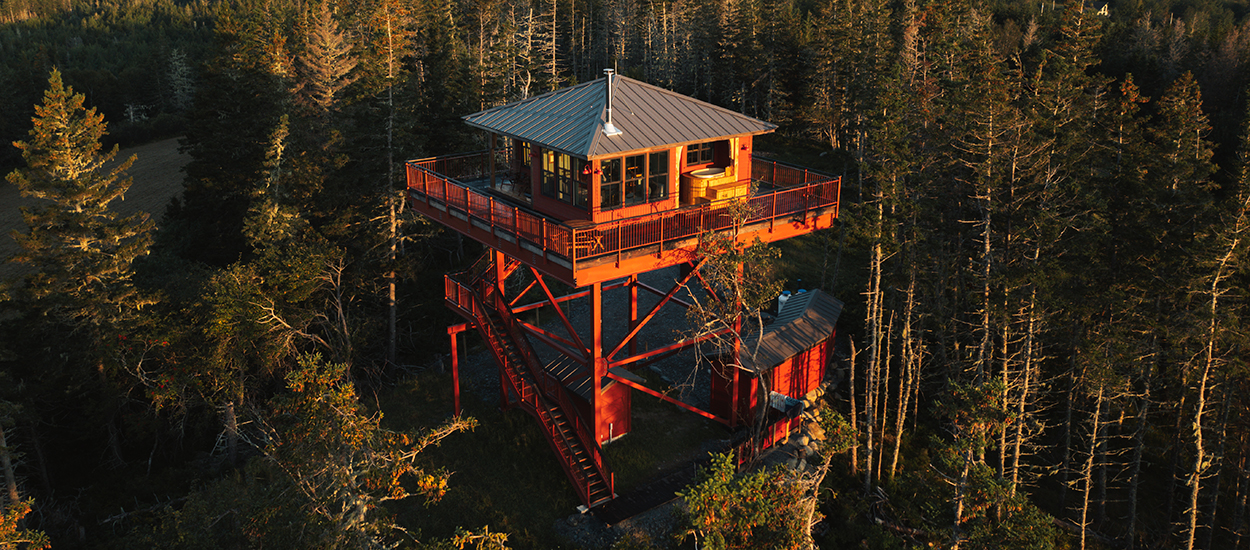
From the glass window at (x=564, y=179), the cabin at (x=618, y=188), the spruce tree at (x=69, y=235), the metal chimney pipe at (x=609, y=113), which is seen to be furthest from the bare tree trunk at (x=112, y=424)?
the metal chimney pipe at (x=609, y=113)

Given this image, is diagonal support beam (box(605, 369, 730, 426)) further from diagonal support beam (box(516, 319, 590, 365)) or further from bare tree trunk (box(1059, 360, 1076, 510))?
bare tree trunk (box(1059, 360, 1076, 510))

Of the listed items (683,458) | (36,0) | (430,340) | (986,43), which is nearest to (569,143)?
(683,458)

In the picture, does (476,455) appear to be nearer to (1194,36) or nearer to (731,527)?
(731,527)

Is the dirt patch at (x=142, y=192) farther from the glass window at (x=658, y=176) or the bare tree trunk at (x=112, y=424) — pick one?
the glass window at (x=658, y=176)

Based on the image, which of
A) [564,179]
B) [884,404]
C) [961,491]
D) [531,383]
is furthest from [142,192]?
[961,491]

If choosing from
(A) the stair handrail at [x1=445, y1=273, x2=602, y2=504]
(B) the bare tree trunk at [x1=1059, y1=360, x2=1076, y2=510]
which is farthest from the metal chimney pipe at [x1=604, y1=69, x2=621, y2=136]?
(B) the bare tree trunk at [x1=1059, y1=360, x2=1076, y2=510]

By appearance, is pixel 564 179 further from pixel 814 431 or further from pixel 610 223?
pixel 814 431
